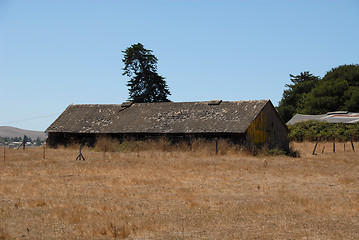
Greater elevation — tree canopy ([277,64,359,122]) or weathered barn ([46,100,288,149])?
tree canopy ([277,64,359,122])

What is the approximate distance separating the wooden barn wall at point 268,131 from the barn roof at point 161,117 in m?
0.63

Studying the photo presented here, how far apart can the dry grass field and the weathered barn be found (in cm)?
1428

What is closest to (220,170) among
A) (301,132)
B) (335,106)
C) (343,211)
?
(343,211)

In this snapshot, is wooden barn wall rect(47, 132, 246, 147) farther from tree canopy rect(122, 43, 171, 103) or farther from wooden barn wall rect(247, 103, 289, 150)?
tree canopy rect(122, 43, 171, 103)

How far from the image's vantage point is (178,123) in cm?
3925

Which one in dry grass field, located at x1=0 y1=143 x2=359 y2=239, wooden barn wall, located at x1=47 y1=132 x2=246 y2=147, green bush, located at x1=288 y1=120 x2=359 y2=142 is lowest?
dry grass field, located at x1=0 y1=143 x2=359 y2=239

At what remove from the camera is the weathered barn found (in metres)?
36.7

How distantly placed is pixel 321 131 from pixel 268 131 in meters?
18.0

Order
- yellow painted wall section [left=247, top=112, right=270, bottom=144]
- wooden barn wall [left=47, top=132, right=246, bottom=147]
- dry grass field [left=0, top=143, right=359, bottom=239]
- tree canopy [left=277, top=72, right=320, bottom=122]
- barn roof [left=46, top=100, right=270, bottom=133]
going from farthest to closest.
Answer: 1. tree canopy [left=277, top=72, right=320, bottom=122]
2. barn roof [left=46, top=100, right=270, bottom=133]
3. yellow painted wall section [left=247, top=112, right=270, bottom=144]
4. wooden barn wall [left=47, top=132, right=246, bottom=147]
5. dry grass field [left=0, top=143, right=359, bottom=239]

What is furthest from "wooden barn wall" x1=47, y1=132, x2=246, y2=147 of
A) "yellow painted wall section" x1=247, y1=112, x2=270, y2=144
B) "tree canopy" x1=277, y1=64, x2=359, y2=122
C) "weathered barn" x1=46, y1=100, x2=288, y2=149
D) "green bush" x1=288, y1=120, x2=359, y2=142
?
"tree canopy" x1=277, y1=64, x2=359, y2=122

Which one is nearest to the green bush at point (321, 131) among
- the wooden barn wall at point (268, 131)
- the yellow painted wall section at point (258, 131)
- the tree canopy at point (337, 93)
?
the wooden barn wall at point (268, 131)

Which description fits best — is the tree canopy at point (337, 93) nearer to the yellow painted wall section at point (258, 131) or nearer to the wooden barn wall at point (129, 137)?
the yellow painted wall section at point (258, 131)

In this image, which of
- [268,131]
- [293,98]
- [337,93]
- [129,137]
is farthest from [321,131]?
[293,98]

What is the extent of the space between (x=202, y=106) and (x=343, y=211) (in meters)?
30.5
